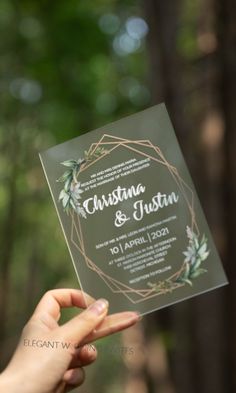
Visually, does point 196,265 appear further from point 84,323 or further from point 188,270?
point 84,323

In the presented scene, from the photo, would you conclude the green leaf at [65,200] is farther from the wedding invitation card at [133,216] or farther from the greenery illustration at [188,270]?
the greenery illustration at [188,270]

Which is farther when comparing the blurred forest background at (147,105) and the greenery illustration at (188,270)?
the blurred forest background at (147,105)

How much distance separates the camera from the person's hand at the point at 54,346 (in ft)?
1.99

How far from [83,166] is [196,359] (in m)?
1.26

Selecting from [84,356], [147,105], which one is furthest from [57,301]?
[147,105]

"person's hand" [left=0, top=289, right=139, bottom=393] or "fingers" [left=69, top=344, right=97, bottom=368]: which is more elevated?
"person's hand" [left=0, top=289, right=139, bottom=393]

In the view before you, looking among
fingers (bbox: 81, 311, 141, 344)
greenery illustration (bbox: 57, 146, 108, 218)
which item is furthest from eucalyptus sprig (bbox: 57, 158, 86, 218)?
fingers (bbox: 81, 311, 141, 344)

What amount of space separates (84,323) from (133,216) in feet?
0.36

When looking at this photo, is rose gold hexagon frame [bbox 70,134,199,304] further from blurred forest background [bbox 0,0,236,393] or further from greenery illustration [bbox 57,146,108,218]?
blurred forest background [bbox 0,0,236,393]

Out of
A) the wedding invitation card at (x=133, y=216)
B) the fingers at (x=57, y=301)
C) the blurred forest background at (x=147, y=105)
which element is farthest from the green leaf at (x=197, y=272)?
the blurred forest background at (x=147, y=105)

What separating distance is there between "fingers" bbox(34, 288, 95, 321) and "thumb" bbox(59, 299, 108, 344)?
3cm

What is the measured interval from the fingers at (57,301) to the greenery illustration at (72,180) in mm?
81

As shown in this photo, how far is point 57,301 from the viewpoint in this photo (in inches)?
26.7

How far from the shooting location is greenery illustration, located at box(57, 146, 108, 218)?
659 millimetres
